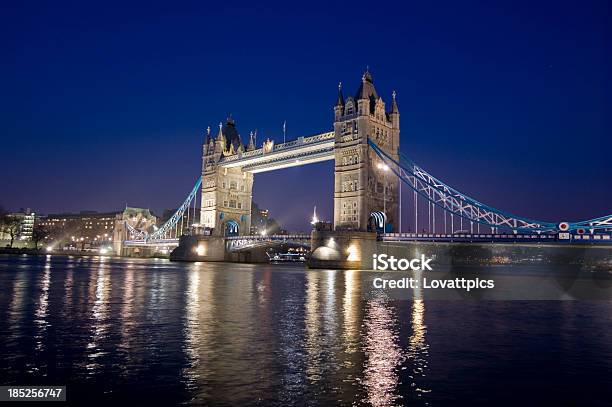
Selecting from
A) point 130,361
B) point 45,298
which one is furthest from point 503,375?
point 45,298

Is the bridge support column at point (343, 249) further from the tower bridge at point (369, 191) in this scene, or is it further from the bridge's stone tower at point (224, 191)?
the bridge's stone tower at point (224, 191)

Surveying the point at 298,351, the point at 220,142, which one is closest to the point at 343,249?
the point at 220,142

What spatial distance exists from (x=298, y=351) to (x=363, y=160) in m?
56.1

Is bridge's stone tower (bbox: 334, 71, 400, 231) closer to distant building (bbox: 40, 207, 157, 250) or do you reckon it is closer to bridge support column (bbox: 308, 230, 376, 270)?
bridge support column (bbox: 308, 230, 376, 270)

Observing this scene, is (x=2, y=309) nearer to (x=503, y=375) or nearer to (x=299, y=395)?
(x=299, y=395)

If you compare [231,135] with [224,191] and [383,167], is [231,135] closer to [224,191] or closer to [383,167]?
[224,191]

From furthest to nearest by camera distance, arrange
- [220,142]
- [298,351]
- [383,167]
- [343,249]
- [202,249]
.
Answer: [220,142] < [202,249] < [383,167] < [343,249] < [298,351]

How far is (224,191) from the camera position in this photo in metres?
92.9

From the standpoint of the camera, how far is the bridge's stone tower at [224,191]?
92062mm

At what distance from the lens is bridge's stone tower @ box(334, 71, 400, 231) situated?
6612 centimetres

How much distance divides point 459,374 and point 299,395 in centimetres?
321

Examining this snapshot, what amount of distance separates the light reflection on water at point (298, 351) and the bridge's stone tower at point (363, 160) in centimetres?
4609

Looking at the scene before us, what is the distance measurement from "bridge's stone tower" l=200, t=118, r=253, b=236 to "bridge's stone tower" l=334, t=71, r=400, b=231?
27.6 meters

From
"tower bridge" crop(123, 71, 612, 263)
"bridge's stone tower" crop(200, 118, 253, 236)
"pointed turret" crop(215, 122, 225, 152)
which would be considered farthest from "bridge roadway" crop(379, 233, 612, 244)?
"pointed turret" crop(215, 122, 225, 152)
